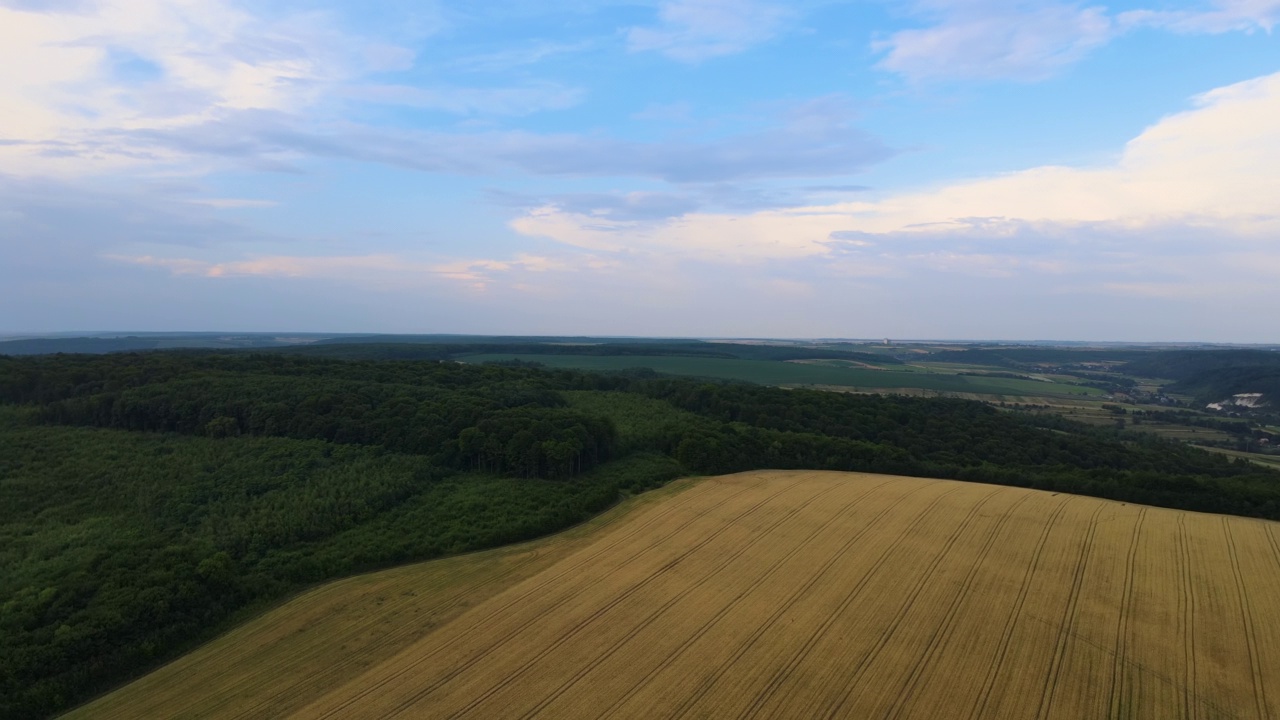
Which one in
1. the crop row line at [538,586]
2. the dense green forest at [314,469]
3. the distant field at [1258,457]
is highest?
the dense green forest at [314,469]

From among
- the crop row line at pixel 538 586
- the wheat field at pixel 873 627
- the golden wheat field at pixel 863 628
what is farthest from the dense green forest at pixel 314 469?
the wheat field at pixel 873 627

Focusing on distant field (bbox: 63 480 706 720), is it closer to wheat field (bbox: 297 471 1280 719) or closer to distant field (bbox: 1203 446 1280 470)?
wheat field (bbox: 297 471 1280 719)

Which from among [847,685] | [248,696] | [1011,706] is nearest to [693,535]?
[847,685]

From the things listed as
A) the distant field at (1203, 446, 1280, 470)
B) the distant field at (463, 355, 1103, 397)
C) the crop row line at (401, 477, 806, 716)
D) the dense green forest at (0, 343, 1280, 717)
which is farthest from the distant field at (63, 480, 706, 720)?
the distant field at (463, 355, 1103, 397)

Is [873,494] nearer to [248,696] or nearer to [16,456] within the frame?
[248,696]

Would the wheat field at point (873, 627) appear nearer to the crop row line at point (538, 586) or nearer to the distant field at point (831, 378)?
the crop row line at point (538, 586)

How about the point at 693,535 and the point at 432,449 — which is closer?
the point at 693,535
